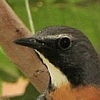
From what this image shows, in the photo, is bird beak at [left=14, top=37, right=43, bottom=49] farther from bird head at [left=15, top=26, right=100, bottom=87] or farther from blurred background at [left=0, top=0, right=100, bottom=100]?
→ blurred background at [left=0, top=0, right=100, bottom=100]

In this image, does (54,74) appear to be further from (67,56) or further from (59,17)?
(59,17)

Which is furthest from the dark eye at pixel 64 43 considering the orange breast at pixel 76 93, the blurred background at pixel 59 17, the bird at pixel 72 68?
the blurred background at pixel 59 17

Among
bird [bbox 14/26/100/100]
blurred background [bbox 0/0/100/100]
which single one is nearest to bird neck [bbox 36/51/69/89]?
bird [bbox 14/26/100/100]

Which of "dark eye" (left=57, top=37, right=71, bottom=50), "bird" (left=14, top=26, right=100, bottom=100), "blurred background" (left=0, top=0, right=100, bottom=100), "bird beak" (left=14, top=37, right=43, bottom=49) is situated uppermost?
"bird beak" (left=14, top=37, right=43, bottom=49)

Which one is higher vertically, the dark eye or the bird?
the dark eye

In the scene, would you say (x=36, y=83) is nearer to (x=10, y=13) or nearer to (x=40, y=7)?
(x=10, y=13)

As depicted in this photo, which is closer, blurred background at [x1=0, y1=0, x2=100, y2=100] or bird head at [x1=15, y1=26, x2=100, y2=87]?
bird head at [x1=15, y1=26, x2=100, y2=87]

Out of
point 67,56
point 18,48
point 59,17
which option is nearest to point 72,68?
point 67,56
